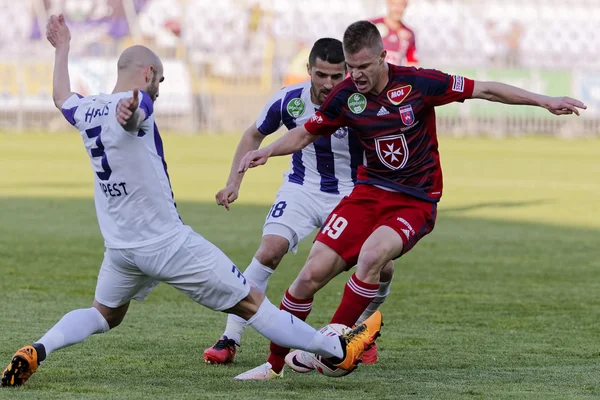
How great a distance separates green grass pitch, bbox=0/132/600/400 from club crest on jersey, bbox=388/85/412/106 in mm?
1559

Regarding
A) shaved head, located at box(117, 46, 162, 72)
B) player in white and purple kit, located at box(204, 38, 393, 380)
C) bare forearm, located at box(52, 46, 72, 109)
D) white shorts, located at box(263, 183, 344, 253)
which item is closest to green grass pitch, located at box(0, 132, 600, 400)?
player in white and purple kit, located at box(204, 38, 393, 380)

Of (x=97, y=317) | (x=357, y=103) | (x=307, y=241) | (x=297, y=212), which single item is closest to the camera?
(x=97, y=317)

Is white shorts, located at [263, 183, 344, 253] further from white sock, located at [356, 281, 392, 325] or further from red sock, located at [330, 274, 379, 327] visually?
red sock, located at [330, 274, 379, 327]

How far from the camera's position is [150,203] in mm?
5797

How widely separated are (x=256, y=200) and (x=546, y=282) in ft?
24.6

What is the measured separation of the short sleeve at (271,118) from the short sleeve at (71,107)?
1779mm

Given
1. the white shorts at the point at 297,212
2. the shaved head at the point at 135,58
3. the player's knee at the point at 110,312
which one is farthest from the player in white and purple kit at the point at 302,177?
the shaved head at the point at 135,58

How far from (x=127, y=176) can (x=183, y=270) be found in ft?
1.81

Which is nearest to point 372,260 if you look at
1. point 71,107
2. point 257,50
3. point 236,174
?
point 236,174

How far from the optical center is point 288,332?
6004 millimetres

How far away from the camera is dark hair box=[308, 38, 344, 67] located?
7.12 meters

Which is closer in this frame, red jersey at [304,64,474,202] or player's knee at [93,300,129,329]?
player's knee at [93,300,129,329]

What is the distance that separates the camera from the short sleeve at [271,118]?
24.9 feet

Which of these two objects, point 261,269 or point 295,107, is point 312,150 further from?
point 261,269
